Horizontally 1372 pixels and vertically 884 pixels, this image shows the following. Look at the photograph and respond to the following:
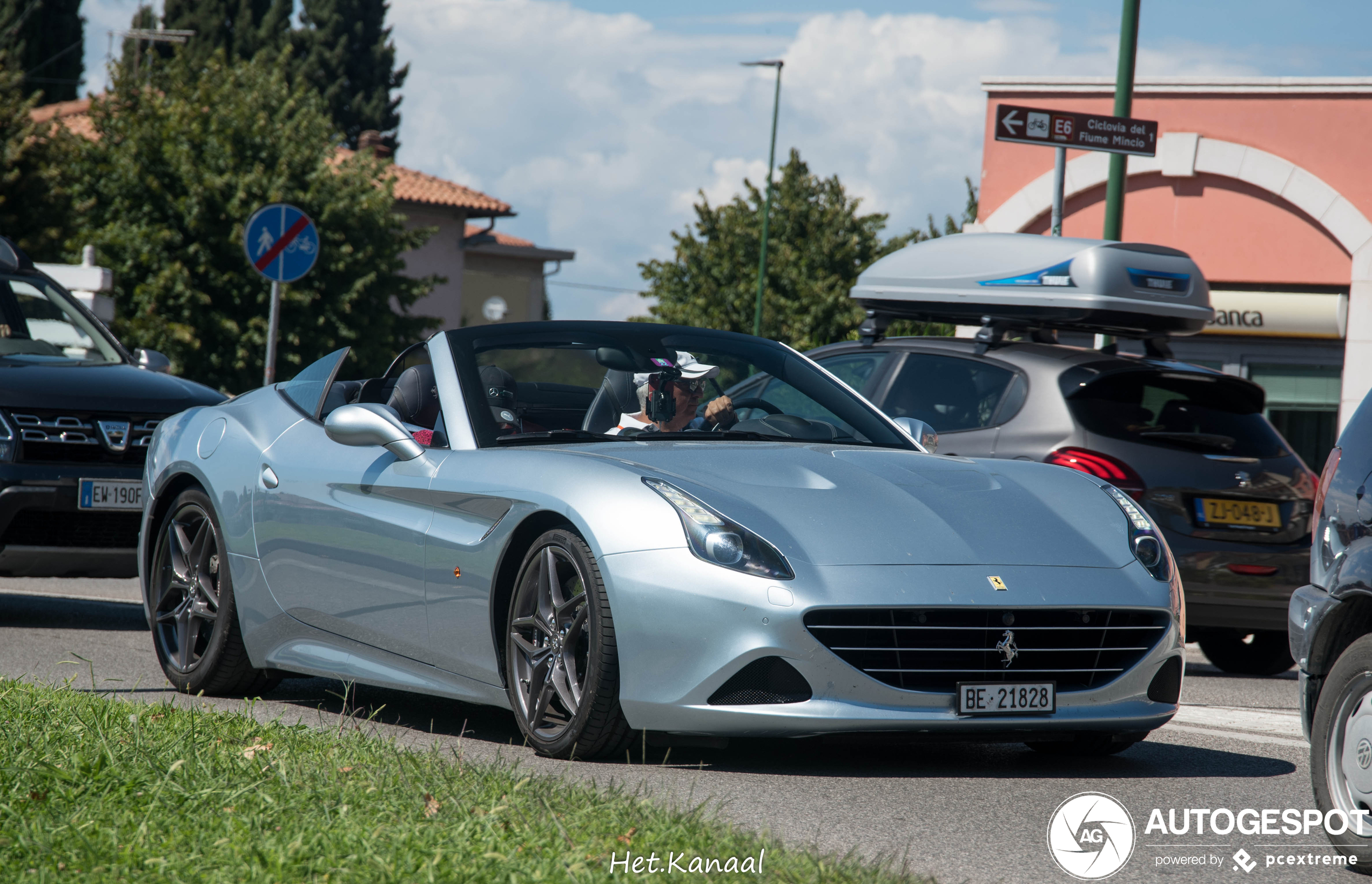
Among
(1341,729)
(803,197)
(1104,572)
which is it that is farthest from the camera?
(803,197)

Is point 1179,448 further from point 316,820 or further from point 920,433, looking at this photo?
point 316,820

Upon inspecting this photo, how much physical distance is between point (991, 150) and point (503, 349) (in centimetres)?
1546

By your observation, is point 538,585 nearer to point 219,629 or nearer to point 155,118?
point 219,629

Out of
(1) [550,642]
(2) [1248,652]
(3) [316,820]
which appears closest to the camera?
(3) [316,820]

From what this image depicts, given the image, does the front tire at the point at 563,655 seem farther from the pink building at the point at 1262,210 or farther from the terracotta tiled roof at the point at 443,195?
the terracotta tiled roof at the point at 443,195

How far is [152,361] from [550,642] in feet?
18.8

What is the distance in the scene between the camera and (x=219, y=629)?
6.48m

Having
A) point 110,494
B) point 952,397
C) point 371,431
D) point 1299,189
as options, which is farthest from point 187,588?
point 1299,189

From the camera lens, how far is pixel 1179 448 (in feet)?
27.1

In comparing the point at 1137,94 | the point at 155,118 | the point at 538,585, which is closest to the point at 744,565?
the point at 538,585

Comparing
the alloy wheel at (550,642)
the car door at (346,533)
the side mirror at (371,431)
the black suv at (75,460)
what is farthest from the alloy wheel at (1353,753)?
the black suv at (75,460)

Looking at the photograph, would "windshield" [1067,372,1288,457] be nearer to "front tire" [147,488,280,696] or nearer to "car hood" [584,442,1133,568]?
"car hood" [584,442,1133,568]

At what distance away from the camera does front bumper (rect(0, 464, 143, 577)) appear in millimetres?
8367

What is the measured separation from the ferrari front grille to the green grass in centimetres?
75
